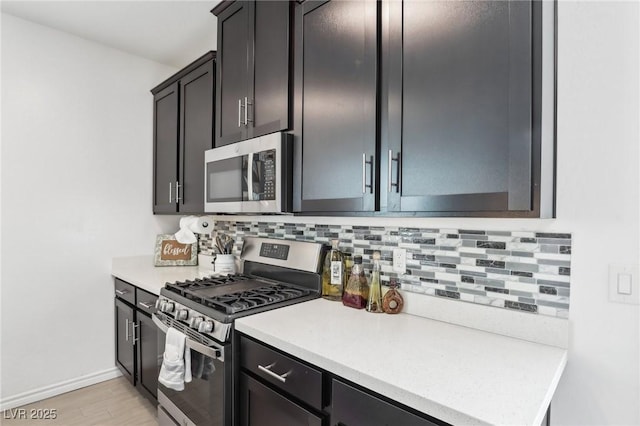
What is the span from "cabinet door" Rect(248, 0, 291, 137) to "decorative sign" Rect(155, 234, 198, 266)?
1481mm

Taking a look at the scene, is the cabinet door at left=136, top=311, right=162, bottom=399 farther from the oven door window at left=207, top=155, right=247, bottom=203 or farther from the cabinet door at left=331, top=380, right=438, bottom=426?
the cabinet door at left=331, top=380, right=438, bottom=426

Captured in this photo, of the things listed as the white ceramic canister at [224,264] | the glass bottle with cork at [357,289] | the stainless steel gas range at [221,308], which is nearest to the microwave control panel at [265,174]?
the stainless steel gas range at [221,308]

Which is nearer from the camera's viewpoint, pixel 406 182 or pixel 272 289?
pixel 406 182

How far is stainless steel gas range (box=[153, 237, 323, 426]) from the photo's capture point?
1352 millimetres

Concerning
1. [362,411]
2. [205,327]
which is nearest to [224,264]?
[205,327]

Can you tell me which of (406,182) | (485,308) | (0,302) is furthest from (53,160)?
(485,308)

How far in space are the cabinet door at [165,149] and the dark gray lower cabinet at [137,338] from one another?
0.68 m

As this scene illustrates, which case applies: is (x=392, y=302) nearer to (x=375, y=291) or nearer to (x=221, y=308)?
(x=375, y=291)

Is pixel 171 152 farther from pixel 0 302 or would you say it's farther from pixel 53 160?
pixel 0 302

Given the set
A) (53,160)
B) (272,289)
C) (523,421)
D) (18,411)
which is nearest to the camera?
(523,421)

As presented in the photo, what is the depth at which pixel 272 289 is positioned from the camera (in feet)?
5.78

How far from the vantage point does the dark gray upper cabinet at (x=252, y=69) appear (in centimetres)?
161

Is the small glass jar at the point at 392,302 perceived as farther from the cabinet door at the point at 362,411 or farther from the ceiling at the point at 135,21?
the ceiling at the point at 135,21

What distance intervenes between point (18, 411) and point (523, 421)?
296 centimetres
